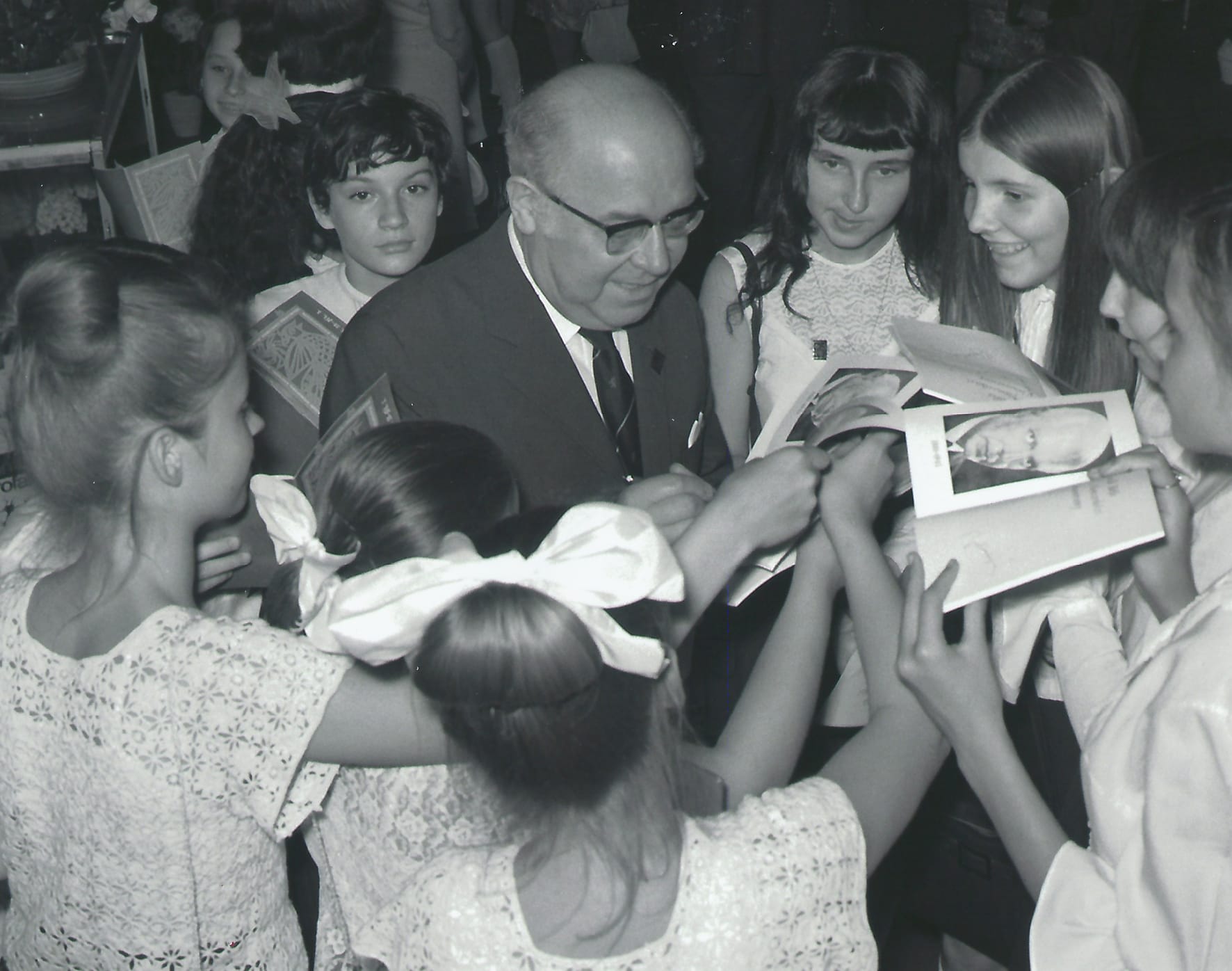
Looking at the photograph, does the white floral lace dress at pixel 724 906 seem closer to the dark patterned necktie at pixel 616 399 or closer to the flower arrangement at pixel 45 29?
the dark patterned necktie at pixel 616 399

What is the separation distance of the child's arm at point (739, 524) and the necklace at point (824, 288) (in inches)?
35.8

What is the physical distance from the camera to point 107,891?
1.52 m

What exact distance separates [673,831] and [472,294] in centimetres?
121

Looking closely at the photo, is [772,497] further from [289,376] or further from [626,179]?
[289,376]

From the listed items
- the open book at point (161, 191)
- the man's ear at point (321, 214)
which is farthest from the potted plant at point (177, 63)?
the man's ear at point (321, 214)

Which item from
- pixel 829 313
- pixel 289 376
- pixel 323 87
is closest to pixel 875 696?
pixel 829 313

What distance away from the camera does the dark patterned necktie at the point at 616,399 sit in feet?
7.25

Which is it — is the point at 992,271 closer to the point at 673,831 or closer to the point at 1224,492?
the point at 1224,492

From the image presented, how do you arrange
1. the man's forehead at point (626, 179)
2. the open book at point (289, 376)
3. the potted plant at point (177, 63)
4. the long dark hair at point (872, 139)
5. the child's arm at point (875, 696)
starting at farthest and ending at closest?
the potted plant at point (177, 63)
the long dark hair at point (872, 139)
the open book at point (289, 376)
the man's forehead at point (626, 179)
the child's arm at point (875, 696)

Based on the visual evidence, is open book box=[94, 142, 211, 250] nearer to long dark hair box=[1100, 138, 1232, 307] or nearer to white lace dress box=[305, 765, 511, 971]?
white lace dress box=[305, 765, 511, 971]

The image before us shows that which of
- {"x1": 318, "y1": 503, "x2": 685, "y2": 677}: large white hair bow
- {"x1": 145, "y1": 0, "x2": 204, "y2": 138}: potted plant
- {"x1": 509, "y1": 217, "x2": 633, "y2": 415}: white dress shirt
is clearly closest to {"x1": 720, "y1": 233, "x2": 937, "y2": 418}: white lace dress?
{"x1": 509, "y1": 217, "x2": 633, "y2": 415}: white dress shirt

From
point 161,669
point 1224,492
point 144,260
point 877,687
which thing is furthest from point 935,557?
point 144,260

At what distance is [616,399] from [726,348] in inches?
19.3

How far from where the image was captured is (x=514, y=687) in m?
1.13
